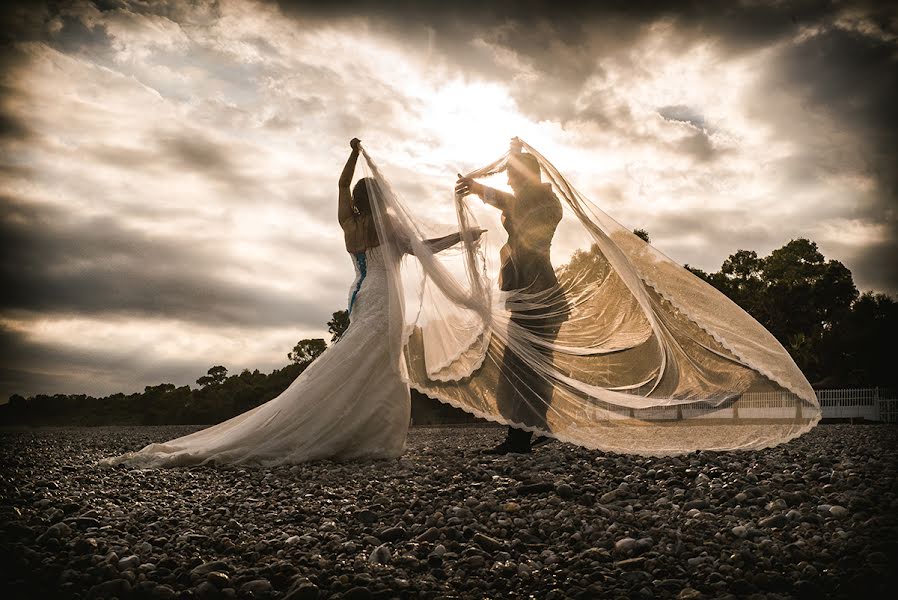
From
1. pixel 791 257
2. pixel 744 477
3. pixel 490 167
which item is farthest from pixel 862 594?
pixel 791 257

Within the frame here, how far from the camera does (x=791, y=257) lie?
3794 cm

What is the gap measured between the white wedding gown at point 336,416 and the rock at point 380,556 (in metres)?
3.36

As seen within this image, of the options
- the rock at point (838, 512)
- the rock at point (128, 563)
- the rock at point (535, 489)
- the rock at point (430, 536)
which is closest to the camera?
the rock at point (128, 563)

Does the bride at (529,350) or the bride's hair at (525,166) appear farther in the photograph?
the bride's hair at (525,166)

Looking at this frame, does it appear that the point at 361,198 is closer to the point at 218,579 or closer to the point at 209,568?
the point at 209,568

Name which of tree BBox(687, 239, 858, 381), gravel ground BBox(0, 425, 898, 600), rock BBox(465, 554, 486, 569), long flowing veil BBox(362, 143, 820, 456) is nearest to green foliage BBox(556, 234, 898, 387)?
tree BBox(687, 239, 858, 381)

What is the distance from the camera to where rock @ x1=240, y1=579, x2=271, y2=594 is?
3537 millimetres

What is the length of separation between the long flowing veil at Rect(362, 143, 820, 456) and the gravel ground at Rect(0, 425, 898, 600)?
437 mm

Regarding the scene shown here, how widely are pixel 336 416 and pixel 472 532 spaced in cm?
346

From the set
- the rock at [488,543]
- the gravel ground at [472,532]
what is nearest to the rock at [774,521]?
the gravel ground at [472,532]

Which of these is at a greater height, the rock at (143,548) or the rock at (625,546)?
the rock at (625,546)

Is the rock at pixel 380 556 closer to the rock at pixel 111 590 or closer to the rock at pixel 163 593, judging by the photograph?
the rock at pixel 163 593

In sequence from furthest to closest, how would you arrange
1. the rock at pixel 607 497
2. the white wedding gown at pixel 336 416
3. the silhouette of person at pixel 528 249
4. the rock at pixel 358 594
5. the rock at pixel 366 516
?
1. the silhouette of person at pixel 528 249
2. the white wedding gown at pixel 336 416
3. the rock at pixel 607 497
4. the rock at pixel 366 516
5. the rock at pixel 358 594

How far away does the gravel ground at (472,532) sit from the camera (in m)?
3.56
